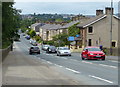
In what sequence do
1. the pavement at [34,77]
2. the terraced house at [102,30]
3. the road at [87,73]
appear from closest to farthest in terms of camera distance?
1. the pavement at [34,77]
2. the road at [87,73]
3. the terraced house at [102,30]

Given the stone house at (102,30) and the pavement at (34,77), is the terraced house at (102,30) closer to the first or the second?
the stone house at (102,30)

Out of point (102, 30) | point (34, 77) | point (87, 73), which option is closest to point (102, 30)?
point (102, 30)

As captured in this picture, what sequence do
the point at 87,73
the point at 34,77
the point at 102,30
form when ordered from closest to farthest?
the point at 34,77, the point at 87,73, the point at 102,30

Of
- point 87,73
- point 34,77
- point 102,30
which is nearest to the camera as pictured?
point 34,77

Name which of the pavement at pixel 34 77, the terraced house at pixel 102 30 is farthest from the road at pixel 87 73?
the terraced house at pixel 102 30

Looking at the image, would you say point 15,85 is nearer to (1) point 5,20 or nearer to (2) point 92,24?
(1) point 5,20

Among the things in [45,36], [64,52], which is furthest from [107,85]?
[45,36]

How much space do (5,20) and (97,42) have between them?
44711mm

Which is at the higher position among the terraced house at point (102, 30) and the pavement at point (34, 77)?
the terraced house at point (102, 30)

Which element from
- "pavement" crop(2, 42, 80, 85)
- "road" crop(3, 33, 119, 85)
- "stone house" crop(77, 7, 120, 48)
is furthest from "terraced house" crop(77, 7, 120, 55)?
"pavement" crop(2, 42, 80, 85)

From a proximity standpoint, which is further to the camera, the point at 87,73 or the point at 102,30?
the point at 102,30

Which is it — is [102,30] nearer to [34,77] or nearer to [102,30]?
[102,30]

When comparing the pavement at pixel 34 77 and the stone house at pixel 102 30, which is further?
the stone house at pixel 102 30

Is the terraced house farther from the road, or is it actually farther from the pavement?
the pavement
